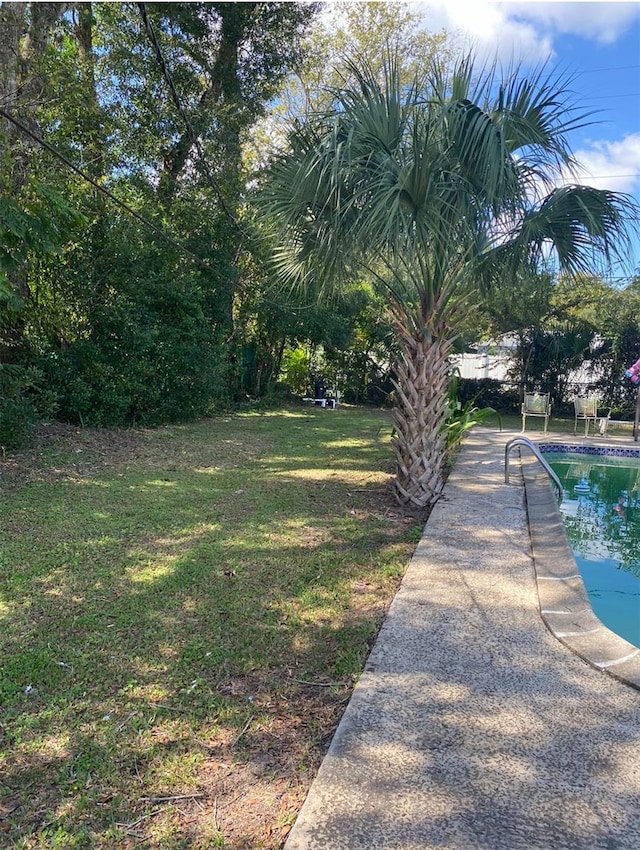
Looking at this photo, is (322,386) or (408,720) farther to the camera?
(322,386)

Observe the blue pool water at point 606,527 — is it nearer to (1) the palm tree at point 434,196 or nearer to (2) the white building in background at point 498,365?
(1) the palm tree at point 434,196

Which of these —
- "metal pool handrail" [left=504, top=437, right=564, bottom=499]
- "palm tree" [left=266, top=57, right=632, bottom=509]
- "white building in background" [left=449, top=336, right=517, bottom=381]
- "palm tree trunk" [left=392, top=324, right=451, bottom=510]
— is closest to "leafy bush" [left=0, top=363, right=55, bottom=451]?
"palm tree" [left=266, top=57, right=632, bottom=509]

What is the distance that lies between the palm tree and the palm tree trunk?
0.02 metres

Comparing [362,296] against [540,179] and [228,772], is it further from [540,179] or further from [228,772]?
[228,772]

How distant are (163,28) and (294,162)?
28.6 feet

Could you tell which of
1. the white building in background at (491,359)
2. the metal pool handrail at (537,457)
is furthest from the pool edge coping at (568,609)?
the white building in background at (491,359)

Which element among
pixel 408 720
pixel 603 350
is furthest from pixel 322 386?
pixel 408 720

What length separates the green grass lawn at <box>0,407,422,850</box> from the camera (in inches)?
69.7

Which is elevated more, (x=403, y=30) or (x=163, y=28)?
(x=403, y=30)

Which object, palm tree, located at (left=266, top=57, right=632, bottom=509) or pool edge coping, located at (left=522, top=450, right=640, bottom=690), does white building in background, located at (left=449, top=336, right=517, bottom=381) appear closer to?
palm tree, located at (left=266, top=57, right=632, bottom=509)

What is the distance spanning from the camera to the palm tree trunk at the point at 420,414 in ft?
17.9

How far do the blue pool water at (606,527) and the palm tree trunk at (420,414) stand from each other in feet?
4.93

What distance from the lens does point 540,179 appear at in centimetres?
482

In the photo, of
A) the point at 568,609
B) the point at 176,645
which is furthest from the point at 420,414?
the point at 176,645
